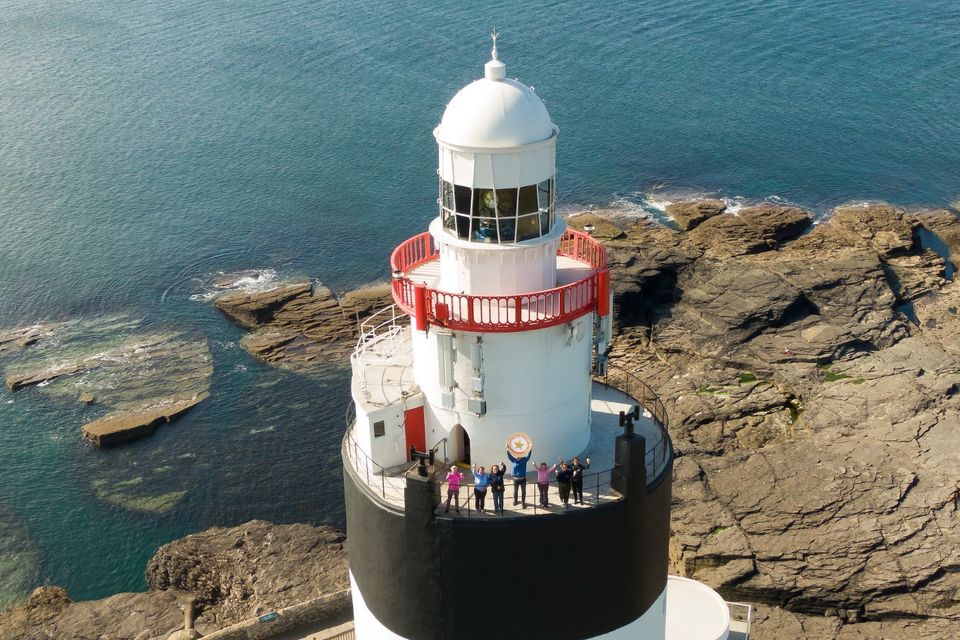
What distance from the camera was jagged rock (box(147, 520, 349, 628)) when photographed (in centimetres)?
2722

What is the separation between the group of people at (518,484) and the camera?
1252cm

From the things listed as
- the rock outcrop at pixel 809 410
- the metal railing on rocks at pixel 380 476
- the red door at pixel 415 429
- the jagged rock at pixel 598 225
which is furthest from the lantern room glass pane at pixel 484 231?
the jagged rock at pixel 598 225

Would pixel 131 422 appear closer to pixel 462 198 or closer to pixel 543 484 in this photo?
pixel 543 484

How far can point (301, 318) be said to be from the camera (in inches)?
1708

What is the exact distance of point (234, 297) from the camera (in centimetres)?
4503

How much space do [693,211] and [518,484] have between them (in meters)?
38.7

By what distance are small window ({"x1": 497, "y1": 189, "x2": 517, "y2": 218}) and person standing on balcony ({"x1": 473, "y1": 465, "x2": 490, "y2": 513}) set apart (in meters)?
3.07

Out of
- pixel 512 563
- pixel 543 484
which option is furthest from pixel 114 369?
pixel 543 484

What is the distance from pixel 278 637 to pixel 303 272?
2593cm

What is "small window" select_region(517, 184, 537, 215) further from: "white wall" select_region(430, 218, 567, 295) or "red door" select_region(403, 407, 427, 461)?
"red door" select_region(403, 407, 427, 461)

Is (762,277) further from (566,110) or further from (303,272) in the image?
(566,110)

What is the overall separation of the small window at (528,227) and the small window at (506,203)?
15 cm

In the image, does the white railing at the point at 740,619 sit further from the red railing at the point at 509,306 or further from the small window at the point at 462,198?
the small window at the point at 462,198

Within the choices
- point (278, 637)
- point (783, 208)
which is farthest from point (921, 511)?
point (783, 208)
